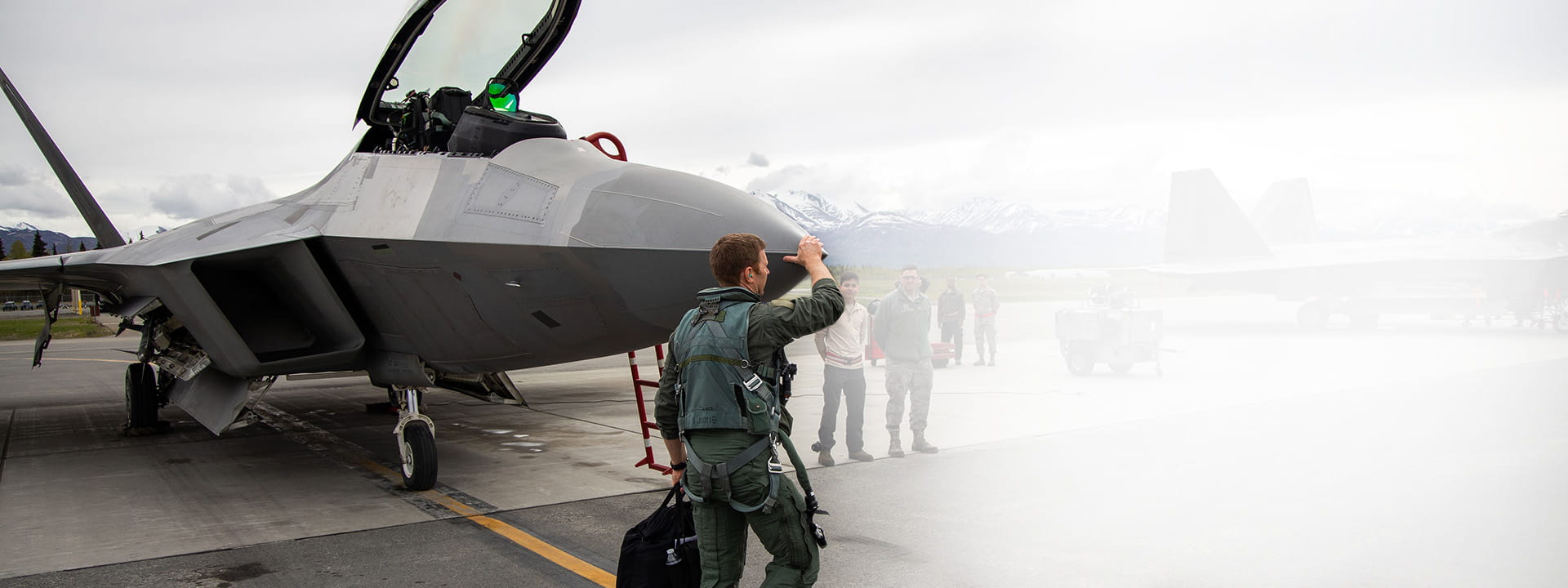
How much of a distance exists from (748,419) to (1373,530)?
2359 mm

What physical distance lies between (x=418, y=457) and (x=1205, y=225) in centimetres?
492

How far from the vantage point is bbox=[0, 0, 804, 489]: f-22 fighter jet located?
460cm

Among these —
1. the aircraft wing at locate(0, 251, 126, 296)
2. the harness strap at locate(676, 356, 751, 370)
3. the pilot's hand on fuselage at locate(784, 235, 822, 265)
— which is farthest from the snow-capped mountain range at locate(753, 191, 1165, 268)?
the aircraft wing at locate(0, 251, 126, 296)

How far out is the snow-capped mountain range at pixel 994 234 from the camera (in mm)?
4180

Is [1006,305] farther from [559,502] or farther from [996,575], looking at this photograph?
[559,502]

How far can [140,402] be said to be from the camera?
28.8ft

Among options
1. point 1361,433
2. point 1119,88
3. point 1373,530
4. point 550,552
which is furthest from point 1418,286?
point 550,552

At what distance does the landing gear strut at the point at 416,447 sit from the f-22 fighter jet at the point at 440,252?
0.01 meters

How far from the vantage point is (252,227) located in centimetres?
614

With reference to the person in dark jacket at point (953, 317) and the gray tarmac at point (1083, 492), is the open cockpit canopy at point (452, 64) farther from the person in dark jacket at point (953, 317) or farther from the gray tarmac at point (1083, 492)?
the person in dark jacket at point (953, 317)

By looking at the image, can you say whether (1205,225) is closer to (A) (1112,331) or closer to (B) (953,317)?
(A) (1112,331)

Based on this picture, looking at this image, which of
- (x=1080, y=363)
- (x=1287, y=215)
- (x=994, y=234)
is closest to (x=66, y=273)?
(x=994, y=234)

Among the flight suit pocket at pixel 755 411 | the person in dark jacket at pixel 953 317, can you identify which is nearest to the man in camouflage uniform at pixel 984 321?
the person in dark jacket at pixel 953 317

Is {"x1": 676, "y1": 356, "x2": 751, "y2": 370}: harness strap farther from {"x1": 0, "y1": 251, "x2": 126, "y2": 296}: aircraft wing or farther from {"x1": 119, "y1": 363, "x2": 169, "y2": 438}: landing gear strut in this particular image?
{"x1": 119, "y1": 363, "x2": 169, "y2": 438}: landing gear strut
